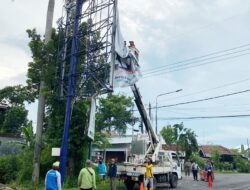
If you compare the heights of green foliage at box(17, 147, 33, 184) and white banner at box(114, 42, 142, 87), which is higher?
white banner at box(114, 42, 142, 87)

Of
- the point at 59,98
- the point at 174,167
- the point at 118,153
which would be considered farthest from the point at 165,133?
the point at 59,98

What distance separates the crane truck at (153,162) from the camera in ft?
69.6

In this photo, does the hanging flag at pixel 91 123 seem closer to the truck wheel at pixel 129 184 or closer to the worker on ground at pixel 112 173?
the worker on ground at pixel 112 173

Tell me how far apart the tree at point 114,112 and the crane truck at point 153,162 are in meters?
23.7

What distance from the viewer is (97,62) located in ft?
75.5

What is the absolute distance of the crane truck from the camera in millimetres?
21219

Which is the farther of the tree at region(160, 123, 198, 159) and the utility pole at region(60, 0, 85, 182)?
the tree at region(160, 123, 198, 159)

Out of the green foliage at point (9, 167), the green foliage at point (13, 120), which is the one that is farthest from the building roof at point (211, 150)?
the green foliage at point (9, 167)

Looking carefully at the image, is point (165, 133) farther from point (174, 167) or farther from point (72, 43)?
point (72, 43)

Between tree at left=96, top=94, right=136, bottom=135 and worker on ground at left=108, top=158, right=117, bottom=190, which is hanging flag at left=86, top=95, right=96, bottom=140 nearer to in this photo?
worker on ground at left=108, top=158, right=117, bottom=190

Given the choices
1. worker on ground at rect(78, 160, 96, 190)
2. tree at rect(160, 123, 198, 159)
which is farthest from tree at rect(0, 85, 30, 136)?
worker on ground at rect(78, 160, 96, 190)

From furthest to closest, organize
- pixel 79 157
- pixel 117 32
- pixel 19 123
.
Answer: pixel 19 123, pixel 79 157, pixel 117 32

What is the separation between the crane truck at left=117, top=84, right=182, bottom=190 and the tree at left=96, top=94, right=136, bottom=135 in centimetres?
2366

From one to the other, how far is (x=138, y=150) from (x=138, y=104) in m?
3.10
